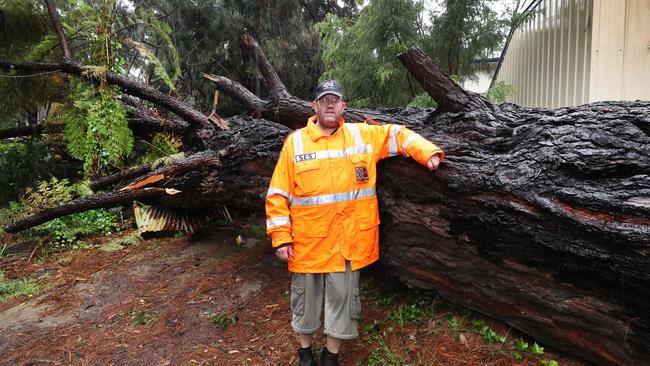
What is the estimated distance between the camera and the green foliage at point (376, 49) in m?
8.04

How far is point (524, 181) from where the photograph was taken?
2.69 metres

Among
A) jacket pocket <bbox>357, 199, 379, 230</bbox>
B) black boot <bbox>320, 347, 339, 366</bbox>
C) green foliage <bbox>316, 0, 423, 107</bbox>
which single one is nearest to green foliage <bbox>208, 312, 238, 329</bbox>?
black boot <bbox>320, 347, 339, 366</bbox>

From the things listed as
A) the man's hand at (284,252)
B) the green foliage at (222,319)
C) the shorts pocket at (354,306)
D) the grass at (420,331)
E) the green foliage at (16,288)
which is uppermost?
the man's hand at (284,252)

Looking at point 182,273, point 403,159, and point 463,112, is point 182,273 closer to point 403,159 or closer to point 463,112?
point 403,159

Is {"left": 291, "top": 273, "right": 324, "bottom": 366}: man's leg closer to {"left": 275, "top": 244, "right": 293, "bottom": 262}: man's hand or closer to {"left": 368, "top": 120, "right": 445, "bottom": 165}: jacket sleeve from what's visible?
{"left": 275, "top": 244, "right": 293, "bottom": 262}: man's hand

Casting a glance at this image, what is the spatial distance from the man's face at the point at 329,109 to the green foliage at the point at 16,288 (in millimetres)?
4318

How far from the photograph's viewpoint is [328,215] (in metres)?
2.95

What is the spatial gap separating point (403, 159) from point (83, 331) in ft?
11.6

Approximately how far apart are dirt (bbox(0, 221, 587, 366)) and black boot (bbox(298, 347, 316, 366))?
0.60ft

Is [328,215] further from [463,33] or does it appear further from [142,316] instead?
[463,33]

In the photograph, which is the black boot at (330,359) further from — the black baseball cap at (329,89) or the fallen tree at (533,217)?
the black baseball cap at (329,89)

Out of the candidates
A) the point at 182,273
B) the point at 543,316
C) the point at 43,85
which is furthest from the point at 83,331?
the point at 43,85

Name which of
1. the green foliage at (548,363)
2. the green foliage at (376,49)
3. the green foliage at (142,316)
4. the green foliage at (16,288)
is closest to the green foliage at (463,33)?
the green foliage at (376,49)

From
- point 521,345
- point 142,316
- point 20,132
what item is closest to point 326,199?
point 521,345
